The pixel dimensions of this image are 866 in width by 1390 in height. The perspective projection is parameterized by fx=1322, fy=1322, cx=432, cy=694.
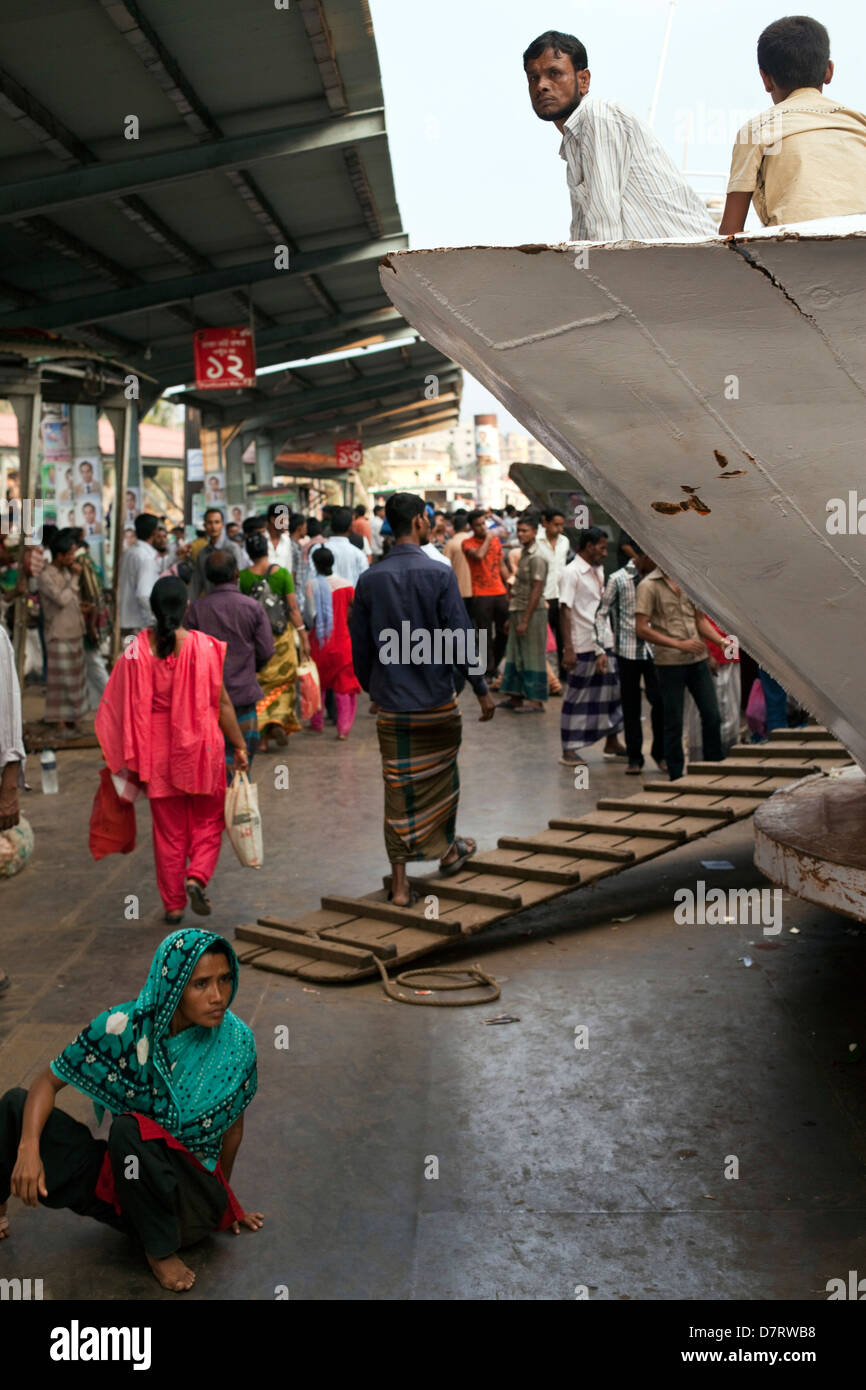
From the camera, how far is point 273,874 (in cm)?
661

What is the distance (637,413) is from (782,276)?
474 millimetres

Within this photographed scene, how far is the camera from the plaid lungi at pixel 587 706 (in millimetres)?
8945

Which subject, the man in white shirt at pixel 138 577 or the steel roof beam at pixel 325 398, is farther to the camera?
the steel roof beam at pixel 325 398

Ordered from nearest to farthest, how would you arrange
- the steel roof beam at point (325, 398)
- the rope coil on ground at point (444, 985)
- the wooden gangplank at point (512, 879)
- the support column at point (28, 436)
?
the rope coil on ground at point (444, 985) → the wooden gangplank at point (512, 879) → the support column at point (28, 436) → the steel roof beam at point (325, 398)

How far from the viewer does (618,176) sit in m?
3.32

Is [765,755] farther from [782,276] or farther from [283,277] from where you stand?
[283,277]

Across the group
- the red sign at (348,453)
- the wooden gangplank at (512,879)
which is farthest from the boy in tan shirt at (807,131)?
the red sign at (348,453)

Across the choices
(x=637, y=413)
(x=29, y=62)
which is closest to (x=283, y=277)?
(x=29, y=62)

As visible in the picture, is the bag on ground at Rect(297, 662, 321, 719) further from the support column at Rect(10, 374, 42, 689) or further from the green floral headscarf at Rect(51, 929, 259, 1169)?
the green floral headscarf at Rect(51, 929, 259, 1169)

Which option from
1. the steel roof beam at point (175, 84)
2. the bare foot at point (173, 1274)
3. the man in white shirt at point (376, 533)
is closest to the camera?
the bare foot at point (173, 1274)

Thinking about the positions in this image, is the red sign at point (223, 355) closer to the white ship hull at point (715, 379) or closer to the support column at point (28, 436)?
the support column at point (28, 436)

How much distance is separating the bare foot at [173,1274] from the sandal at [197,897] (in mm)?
2785

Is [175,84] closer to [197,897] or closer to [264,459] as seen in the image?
[197,897]

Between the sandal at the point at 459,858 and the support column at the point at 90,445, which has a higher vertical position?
the support column at the point at 90,445
